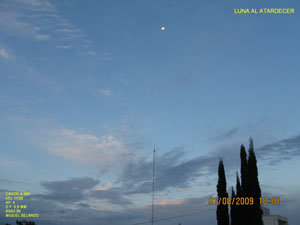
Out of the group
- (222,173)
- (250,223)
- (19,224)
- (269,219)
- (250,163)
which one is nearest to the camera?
(250,223)

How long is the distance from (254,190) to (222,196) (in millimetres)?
6334

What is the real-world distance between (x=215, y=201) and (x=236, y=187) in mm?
5791

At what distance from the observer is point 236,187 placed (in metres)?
52.9

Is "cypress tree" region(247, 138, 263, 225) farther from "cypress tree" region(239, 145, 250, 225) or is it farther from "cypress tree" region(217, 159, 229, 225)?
"cypress tree" region(217, 159, 229, 225)

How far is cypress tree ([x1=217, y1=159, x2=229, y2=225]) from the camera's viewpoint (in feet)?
159

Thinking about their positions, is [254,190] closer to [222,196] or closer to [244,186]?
[244,186]

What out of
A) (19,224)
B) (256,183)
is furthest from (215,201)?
(19,224)

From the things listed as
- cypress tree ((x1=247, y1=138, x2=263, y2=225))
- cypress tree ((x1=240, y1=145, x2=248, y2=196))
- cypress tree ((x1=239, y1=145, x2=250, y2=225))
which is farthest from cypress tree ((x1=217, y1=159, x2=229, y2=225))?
cypress tree ((x1=247, y1=138, x2=263, y2=225))

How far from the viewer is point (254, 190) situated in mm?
45344

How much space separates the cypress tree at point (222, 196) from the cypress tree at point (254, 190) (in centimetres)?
486

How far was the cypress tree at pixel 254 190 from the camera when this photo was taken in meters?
44.1

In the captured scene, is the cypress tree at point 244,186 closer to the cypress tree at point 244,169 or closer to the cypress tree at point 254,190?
the cypress tree at point 244,169

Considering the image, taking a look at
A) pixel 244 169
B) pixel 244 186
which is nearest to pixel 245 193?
pixel 244 186

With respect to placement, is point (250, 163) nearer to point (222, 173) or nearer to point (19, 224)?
point (222, 173)
